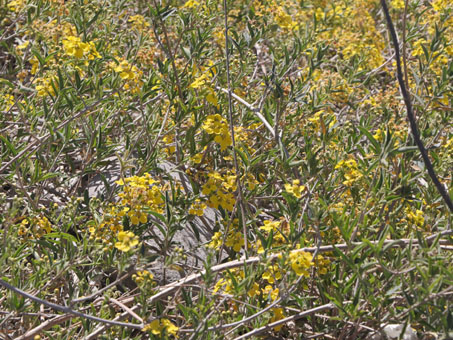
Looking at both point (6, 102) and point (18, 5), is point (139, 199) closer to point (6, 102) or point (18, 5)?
point (6, 102)

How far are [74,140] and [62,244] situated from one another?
714 mm

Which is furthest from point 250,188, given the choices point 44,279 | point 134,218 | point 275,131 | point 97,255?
point 44,279

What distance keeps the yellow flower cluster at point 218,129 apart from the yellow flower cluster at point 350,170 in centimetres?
61

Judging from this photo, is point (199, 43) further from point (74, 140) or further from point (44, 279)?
point (44, 279)

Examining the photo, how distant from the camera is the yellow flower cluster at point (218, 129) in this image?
318 centimetres

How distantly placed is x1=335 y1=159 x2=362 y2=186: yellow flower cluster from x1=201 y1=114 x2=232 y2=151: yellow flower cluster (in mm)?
613

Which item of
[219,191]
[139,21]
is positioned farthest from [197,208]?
[139,21]

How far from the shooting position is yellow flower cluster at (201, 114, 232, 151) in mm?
3184

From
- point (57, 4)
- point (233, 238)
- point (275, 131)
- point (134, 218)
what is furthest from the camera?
point (57, 4)

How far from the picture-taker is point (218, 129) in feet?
10.5

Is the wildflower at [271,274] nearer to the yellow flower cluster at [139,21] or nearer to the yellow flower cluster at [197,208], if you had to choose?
the yellow flower cluster at [197,208]

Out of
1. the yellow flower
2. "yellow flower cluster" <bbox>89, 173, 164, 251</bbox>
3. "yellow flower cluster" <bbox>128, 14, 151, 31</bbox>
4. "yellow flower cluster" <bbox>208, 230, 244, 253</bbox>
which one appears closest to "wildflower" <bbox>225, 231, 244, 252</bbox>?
"yellow flower cluster" <bbox>208, 230, 244, 253</bbox>

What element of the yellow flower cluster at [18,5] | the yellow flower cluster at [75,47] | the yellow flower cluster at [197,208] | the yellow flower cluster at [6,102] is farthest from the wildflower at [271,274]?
the yellow flower cluster at [18,5]

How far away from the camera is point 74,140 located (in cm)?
347
